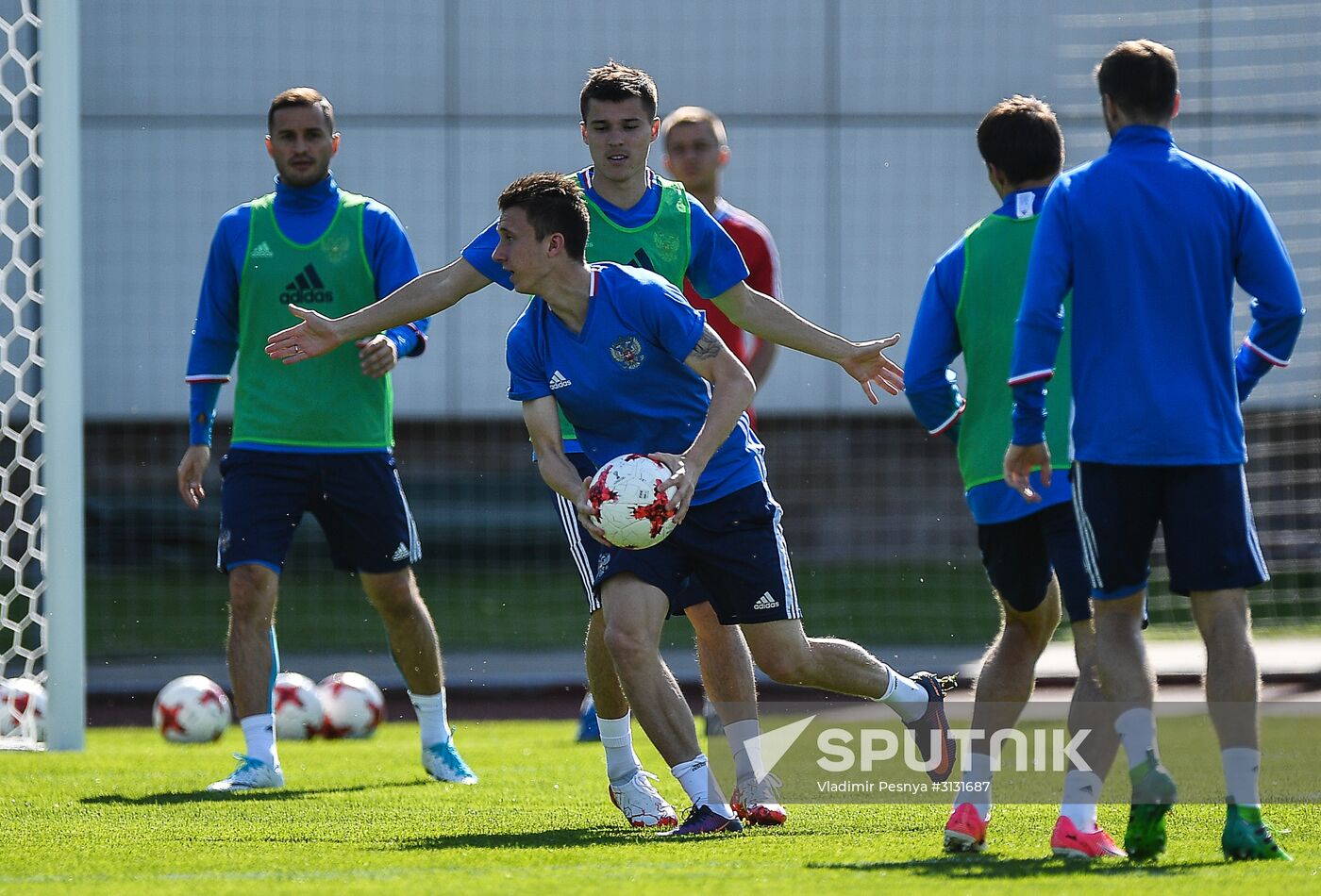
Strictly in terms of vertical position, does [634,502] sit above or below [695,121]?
below

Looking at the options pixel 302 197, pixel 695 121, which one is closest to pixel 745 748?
pixel 695 121

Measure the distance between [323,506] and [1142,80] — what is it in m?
3.50

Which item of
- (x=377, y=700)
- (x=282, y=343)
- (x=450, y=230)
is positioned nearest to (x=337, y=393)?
(x=282, y=343)

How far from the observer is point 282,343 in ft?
18.1

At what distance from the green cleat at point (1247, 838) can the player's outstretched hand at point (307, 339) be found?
291 centimetres

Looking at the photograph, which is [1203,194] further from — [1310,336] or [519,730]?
[1310,336]

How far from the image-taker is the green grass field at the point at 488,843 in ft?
13.5

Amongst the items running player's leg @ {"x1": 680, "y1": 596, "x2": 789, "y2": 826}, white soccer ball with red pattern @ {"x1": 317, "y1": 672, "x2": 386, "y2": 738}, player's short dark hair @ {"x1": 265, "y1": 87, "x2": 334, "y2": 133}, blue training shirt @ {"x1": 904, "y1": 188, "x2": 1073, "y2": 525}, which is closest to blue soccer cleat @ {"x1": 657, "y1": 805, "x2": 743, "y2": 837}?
running player's leg @ {"x1": 680, "y1": 596, "x2": 789, "y2": 826}

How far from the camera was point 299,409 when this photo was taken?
6.65 meters

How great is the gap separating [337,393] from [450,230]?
11.1 meters

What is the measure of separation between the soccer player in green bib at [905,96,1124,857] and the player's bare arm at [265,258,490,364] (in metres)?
1.47

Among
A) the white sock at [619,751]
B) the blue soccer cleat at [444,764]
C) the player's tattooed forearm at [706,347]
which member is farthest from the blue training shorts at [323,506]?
the player's tattooed forearm at [706,347]

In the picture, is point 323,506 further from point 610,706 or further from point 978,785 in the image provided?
point 978,785

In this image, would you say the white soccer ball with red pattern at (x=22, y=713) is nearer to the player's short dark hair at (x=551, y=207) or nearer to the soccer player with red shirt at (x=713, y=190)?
the soccer player with red shirt at (x=713, y=190)
